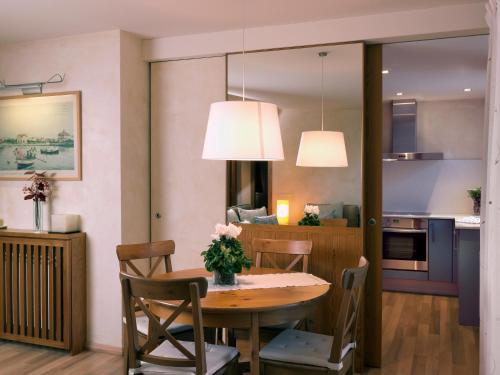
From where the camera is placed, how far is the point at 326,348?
2.65m

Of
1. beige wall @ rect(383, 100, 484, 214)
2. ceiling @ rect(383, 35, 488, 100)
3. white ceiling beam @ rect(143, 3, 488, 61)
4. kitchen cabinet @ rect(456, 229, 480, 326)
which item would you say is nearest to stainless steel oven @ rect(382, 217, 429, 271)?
beige wall @ rect(383, 100, 484, 214)

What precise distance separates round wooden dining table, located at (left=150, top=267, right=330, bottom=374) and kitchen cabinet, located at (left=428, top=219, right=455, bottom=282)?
144 inches

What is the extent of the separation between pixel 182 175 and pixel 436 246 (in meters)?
3.31

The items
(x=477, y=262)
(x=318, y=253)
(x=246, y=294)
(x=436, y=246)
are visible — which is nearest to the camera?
(x=246, y=294)

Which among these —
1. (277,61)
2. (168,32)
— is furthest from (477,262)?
(168,32)

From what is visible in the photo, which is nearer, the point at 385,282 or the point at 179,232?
the point at 179,232

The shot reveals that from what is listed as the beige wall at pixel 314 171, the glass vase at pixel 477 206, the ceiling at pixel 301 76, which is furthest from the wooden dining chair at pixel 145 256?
the glass vase at pixel 477 206

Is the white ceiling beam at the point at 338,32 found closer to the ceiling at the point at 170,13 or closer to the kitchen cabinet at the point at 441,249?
the ceiling at the point at 170,13

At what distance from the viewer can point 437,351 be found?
13.2ft

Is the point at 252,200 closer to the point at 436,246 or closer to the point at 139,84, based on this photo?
the point at 139,84

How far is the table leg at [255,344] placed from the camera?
2.42m

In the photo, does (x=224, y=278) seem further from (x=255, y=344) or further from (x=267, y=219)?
(x=267, y=219)

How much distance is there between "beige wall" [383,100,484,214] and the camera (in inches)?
251

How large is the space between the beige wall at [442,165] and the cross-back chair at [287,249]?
11.6ft
